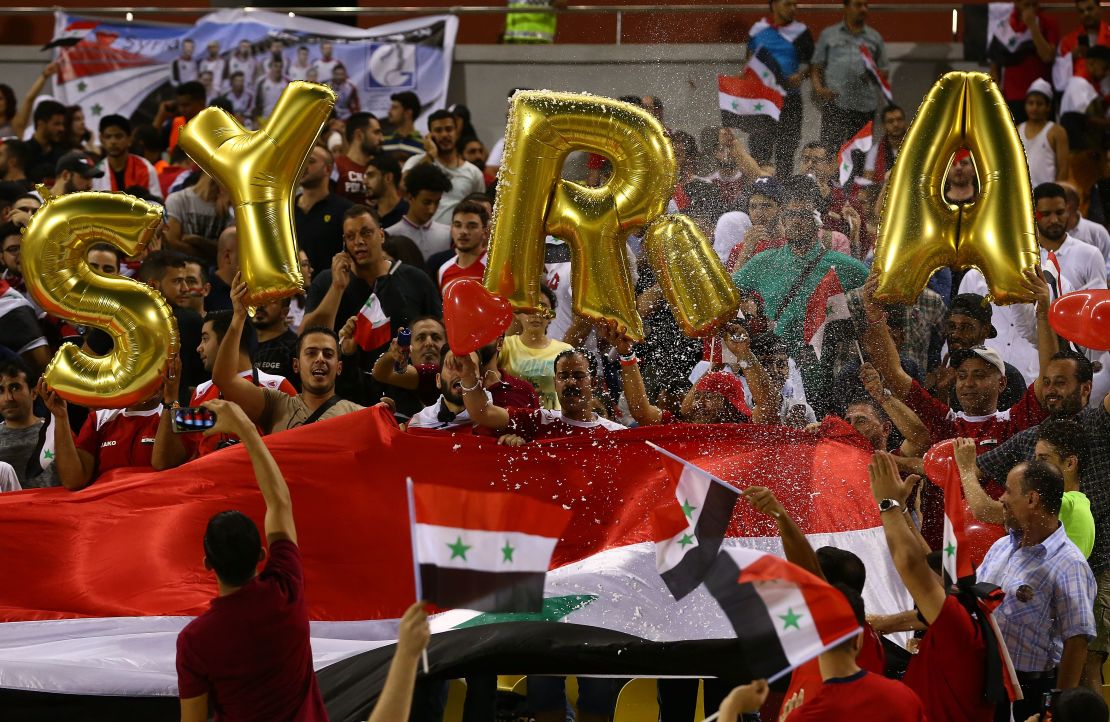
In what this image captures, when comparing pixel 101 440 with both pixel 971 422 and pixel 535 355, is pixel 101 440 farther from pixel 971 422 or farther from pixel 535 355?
Answer: pixel 971 422

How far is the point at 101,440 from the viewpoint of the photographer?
688cm

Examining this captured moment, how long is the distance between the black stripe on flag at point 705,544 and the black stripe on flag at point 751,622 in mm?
220

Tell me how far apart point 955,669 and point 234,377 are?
10.8ft

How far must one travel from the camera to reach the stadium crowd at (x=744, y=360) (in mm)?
4953

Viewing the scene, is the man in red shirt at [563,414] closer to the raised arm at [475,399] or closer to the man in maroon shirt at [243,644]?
the raised arm at [475,399]

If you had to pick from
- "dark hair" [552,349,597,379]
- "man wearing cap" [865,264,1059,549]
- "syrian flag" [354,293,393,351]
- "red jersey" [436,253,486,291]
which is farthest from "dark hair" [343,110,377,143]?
"man wearing cap" [865,264,1059,549]

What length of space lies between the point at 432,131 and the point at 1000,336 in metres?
3.95

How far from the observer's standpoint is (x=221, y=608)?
14.6 feet

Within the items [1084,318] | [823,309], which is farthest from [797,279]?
[1084,318]

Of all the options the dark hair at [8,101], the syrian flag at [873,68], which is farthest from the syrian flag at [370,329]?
the dark hair at [8,101]

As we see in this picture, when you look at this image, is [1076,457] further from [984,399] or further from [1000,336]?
[1000,336]

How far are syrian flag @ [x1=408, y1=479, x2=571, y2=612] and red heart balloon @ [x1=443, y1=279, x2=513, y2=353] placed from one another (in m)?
1.96

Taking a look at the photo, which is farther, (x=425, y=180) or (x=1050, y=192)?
(x=425, y=180)

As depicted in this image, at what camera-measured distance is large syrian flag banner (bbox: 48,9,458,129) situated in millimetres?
12180
